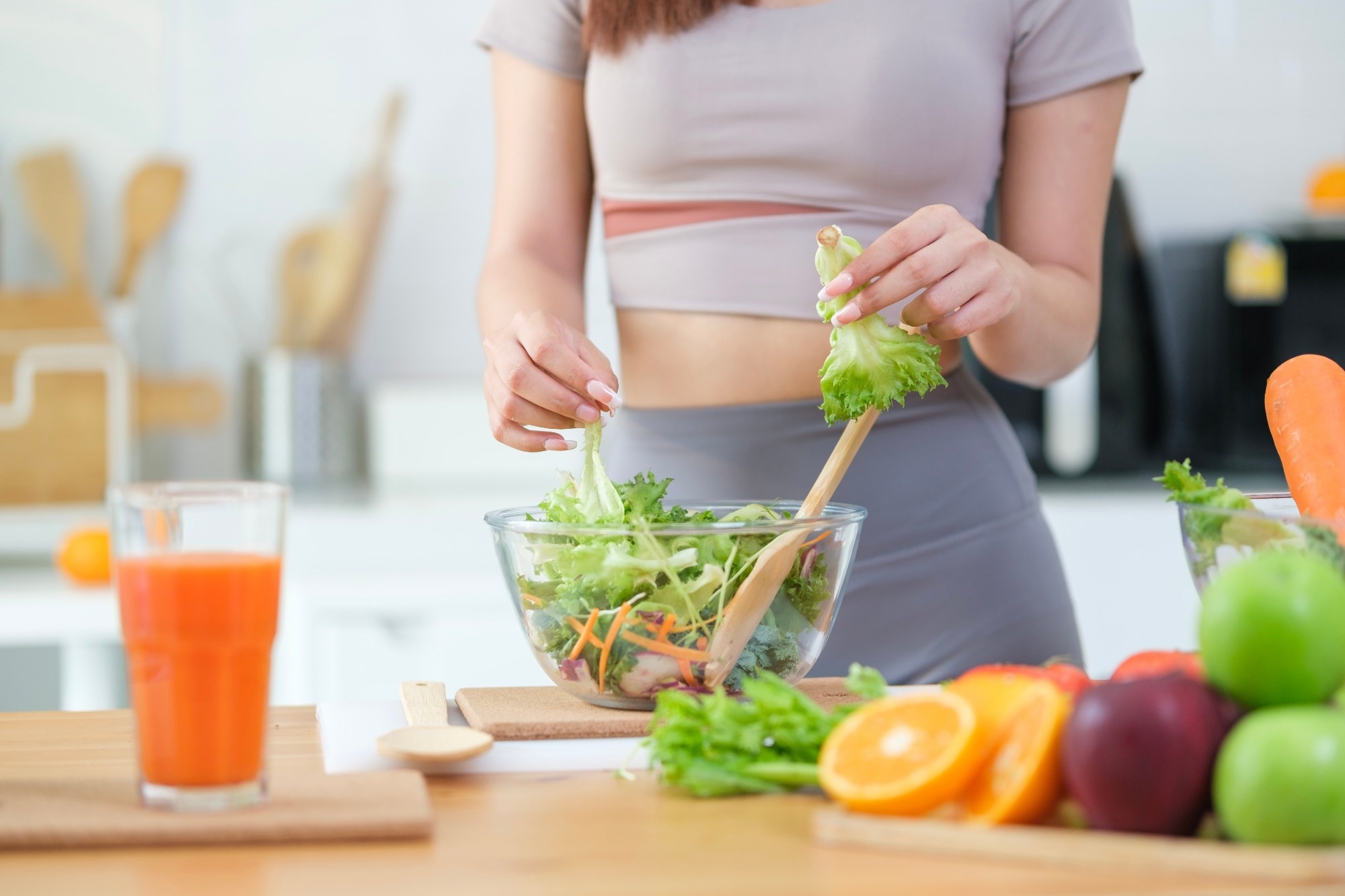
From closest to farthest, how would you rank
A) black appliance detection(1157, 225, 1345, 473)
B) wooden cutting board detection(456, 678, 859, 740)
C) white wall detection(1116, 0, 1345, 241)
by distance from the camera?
1. wooden cutting board detection(456, 678, 859, 740)
2. black appliance detection(1157, 225, 1345, 473)
3. white wall detection(1116, 0, 1345, 241)

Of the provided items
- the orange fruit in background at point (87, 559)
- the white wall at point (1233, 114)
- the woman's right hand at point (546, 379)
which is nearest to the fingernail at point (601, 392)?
the woman's right hand at point (546, 379)

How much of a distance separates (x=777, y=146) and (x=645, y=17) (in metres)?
0.15

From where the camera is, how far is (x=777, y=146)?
110 centimetres

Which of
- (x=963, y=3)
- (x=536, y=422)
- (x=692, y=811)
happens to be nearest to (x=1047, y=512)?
(x=963, y=3)

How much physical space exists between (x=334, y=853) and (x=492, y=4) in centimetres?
82

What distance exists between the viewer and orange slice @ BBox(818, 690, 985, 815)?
22.0 inches

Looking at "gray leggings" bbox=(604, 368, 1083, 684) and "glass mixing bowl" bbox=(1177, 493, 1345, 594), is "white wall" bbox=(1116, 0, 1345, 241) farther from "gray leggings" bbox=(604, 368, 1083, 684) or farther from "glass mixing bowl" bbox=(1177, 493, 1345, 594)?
"glass mixing bowl" bbox=(1177, 493, 1345, 594)

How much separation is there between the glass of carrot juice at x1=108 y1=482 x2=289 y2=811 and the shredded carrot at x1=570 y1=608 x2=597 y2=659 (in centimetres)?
21

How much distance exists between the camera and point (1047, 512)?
2139 mm

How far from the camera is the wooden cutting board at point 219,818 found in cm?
57

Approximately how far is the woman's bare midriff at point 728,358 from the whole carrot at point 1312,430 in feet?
1.12

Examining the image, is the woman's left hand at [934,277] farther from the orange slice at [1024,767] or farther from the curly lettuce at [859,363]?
the orange slice at [1024,767]

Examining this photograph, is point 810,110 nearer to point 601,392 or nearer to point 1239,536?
point 601,392

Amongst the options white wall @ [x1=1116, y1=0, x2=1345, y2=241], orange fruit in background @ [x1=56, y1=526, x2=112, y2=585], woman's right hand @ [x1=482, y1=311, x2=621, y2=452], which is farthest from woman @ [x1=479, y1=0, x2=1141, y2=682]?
Answer: white wall @ [x1=1116, y1=0, x2=1345, y2=241]
